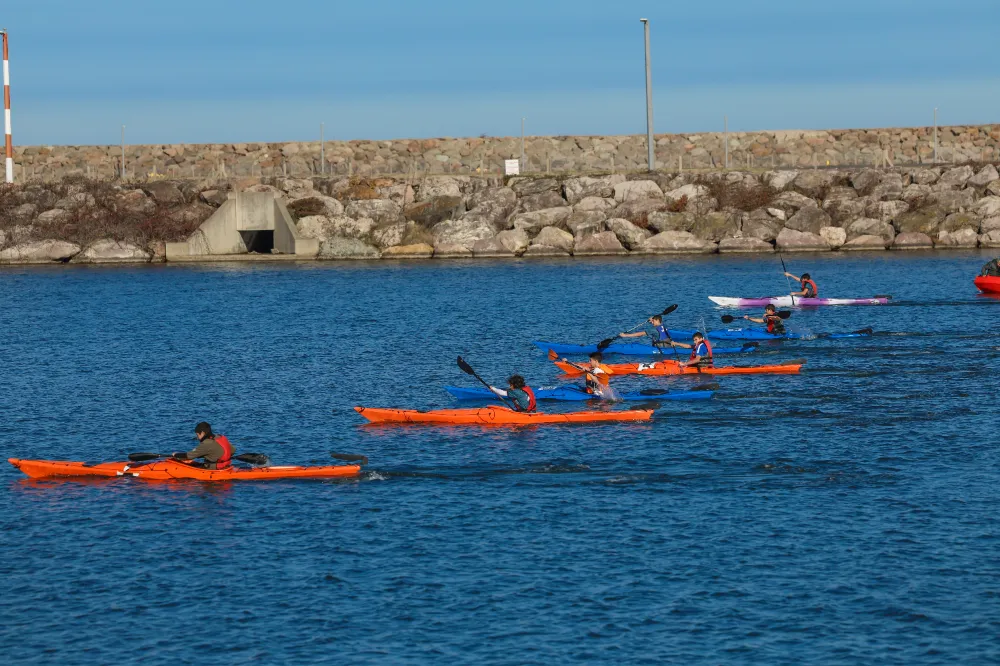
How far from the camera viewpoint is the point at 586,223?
89000 millimetres

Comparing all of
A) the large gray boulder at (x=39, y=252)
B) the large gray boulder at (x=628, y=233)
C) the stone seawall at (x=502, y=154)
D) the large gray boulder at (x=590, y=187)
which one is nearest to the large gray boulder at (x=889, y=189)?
the stone seawall at (x=502, y=154)

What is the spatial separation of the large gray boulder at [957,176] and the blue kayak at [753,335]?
45094mm

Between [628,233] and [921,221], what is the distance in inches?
768

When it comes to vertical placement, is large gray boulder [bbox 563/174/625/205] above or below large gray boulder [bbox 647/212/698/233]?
above

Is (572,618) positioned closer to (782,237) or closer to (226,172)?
(782,237)

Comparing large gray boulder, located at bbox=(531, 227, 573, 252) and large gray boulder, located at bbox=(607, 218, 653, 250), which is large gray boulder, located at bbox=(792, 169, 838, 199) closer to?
large gray boulder, located at bbox=(607, 218, 653, 250)

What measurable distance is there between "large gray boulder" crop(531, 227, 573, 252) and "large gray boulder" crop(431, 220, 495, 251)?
3760 millimetres

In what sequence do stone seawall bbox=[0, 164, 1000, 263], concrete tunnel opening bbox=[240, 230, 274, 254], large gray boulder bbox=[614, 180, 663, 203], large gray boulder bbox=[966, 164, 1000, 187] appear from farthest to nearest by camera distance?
concrete tunnel opening bbox=[240, 230, 274, 254] → large gray boulder bbox=[614, 180, 663, 203] → large gray boulder bbox=[966, 164, 1000, 187] → stone seawall bbox=[0, 164, 1000, 263]

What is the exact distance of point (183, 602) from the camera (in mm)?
21328

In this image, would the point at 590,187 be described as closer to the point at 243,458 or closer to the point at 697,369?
the point at 697,369

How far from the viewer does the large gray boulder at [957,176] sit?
88750 mm

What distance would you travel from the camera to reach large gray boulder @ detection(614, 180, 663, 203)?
293ft

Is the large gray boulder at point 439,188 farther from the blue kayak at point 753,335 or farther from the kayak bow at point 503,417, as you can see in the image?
the kayak bow at point 503,417

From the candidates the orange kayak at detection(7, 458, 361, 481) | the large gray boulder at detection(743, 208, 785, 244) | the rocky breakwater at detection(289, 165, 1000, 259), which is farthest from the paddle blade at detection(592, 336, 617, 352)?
the large gray boulder at detection(743, 208, 785, 244)
